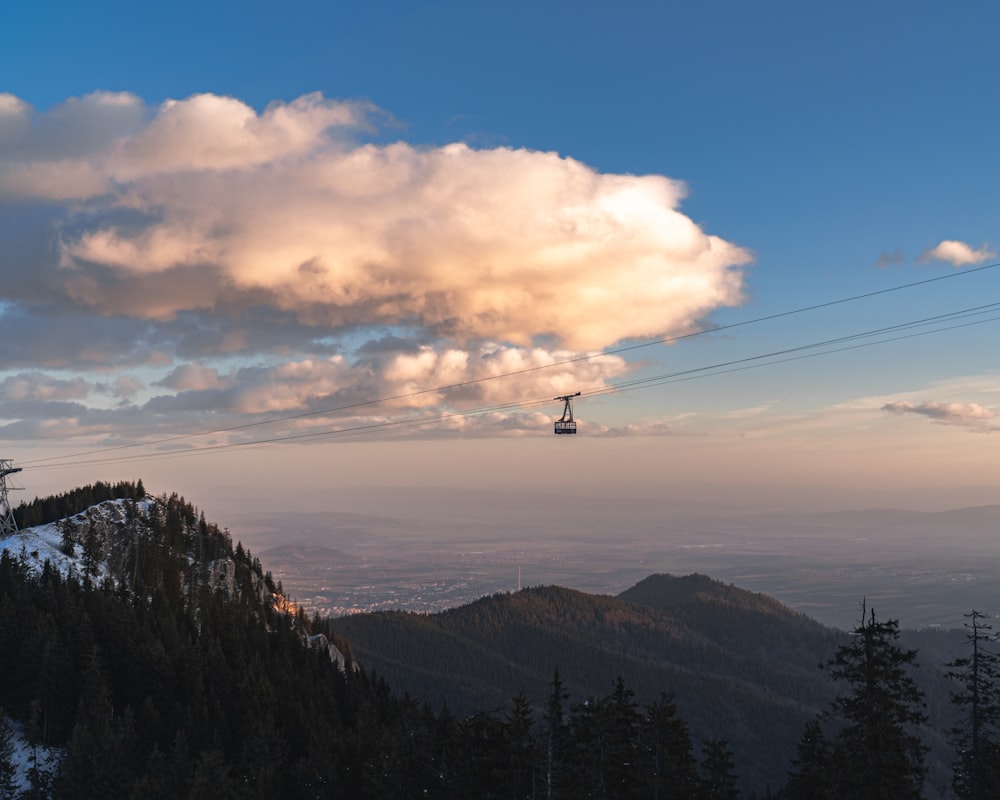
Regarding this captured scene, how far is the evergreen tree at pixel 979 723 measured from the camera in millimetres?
47219

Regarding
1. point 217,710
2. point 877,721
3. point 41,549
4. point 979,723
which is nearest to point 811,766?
point 979,723

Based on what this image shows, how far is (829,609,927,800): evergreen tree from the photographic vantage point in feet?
137

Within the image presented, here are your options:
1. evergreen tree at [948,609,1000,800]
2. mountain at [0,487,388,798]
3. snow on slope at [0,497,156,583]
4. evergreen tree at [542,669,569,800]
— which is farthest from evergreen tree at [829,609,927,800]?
snow on slope at [0,497,156,583]

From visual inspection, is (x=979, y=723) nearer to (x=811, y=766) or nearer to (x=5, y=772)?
(x=811, y=766)

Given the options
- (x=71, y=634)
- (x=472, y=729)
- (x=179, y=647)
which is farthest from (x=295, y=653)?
(x=472, y=729)

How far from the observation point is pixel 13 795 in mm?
70750

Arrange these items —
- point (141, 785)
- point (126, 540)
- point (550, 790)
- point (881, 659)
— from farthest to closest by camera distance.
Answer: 1. point (126, 540)
2. point (141, 785)
3. point (550, 790)
4. point (881, 659)

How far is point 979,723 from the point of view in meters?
47.6

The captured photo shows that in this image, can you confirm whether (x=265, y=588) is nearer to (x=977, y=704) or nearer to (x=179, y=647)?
(x=179, y=647)

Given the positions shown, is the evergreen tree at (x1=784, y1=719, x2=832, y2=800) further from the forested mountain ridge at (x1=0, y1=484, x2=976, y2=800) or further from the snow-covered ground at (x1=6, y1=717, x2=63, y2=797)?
the snow-covered ground at (x1=6, y1=717, x2=63, y2=797)

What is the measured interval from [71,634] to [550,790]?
7817 centimetres

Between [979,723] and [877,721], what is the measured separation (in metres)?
10.8

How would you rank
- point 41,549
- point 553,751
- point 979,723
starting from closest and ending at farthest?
point 979,723 < point 553,751 < point 41,549

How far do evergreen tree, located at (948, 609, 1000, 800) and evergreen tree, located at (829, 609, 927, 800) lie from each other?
6656 millimetres
